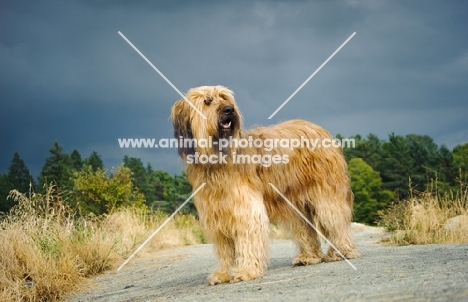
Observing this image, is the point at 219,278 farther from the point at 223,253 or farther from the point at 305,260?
the point at 305,260

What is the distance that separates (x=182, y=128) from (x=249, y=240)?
1584mm

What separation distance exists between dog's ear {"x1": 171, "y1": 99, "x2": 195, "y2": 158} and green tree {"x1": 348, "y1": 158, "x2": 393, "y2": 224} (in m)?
42.6

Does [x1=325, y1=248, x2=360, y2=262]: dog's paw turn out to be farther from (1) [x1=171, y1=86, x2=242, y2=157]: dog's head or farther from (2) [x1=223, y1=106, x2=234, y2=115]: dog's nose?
(2) [x1=223, y1=106, x2=234, y2=115]: dog's nose

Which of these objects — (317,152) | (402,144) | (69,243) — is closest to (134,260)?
(69,243)

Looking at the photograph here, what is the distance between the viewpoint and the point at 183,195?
47406mm

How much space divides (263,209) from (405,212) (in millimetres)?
8009

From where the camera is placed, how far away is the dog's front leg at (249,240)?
7.32 m

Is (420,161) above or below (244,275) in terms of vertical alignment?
above

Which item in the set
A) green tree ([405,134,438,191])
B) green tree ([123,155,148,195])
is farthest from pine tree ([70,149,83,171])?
green tree ([405,134,438,191])

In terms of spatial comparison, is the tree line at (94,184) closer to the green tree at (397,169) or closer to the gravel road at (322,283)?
the gravel road at (322,283)

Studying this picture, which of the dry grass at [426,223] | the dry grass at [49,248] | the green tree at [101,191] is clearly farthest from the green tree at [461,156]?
the dry grass at [49,248]

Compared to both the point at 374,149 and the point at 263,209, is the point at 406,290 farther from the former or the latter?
the point at 374,149

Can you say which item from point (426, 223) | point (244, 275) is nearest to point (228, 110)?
point (244, 275)

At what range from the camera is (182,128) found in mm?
7594
